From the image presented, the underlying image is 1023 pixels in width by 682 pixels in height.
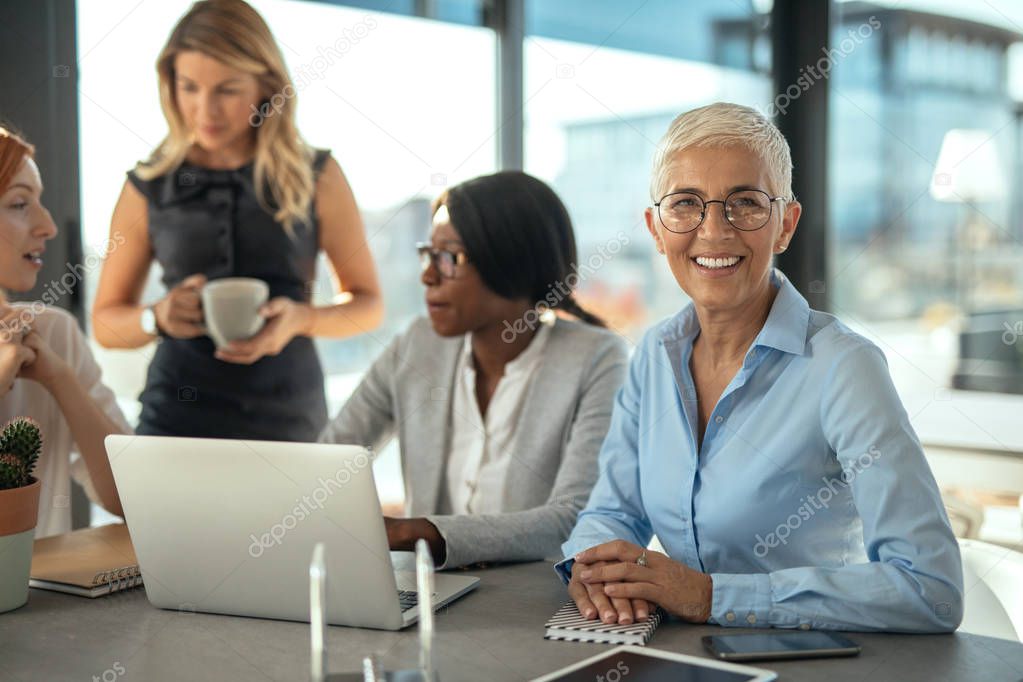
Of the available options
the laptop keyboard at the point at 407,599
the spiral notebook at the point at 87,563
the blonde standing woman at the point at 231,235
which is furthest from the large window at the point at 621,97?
the laptop keyboard at the point at 407,599

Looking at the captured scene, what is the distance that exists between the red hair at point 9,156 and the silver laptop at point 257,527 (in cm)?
87

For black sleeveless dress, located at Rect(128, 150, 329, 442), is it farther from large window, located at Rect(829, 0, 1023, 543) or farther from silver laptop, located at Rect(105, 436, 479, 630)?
large window, located at Rect(829, 0, 1023, 543)

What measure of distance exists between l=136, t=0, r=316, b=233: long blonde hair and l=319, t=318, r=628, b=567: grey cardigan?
67 cm

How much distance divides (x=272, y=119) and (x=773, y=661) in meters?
2.15

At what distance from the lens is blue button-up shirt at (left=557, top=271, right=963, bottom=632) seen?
1451 mm

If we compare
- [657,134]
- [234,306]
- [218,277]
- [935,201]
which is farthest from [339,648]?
[935,201]

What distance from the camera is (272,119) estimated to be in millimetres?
2914

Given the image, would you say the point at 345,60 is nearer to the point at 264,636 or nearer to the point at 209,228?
the point at 209,228

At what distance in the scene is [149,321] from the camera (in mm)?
2797

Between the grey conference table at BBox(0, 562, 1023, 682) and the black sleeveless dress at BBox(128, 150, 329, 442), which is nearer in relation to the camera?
the grey conference table at BBox(0, 562, 1023, 682)

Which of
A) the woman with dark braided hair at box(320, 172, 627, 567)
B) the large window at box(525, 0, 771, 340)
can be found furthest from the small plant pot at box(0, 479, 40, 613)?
the large window at box(525, 0, 771, 340)

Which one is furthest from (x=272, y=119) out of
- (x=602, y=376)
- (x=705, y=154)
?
(x=705, y=154)

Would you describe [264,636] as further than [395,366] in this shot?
No

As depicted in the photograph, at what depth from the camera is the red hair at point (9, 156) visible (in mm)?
2104
